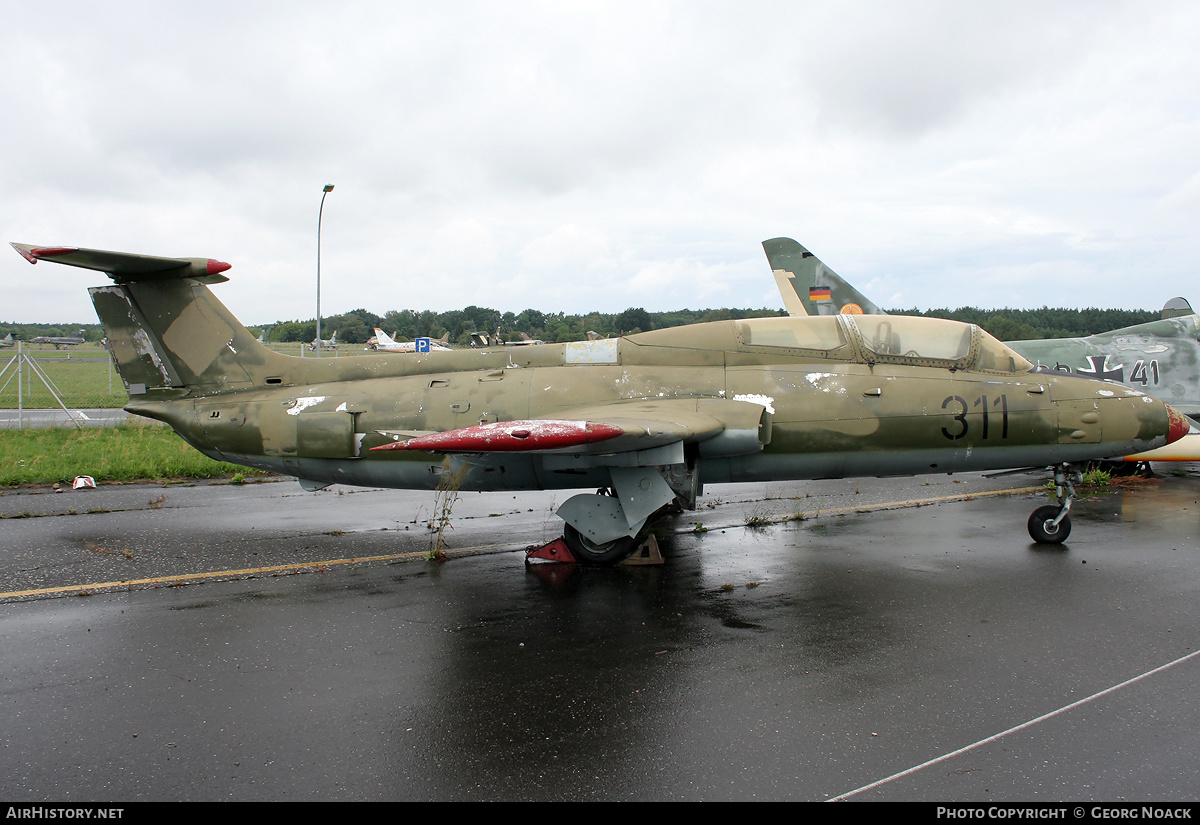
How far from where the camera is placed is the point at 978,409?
7273 millimetres

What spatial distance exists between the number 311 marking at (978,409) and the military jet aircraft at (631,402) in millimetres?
14

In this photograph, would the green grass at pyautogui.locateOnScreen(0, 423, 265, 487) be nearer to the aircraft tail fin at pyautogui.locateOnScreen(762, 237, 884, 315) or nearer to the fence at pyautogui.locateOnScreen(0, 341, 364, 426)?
the fence at pyautogui.locateOnScreen(0, 341, 364, 426)

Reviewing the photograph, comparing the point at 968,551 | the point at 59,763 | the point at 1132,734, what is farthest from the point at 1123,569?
the point at 59,763

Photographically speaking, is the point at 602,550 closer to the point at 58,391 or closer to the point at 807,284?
the point at 807,284

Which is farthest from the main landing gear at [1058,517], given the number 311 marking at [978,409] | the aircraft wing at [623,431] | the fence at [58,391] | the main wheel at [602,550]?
the fence at [58,391]

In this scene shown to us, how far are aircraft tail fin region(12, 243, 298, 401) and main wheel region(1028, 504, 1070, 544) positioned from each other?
8.68 m

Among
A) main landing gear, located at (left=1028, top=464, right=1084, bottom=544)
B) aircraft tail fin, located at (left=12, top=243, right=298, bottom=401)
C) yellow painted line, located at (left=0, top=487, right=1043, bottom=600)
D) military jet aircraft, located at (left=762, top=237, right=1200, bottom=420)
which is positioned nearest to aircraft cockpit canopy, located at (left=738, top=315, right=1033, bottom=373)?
main landing gear, located at (left=1028, top=464, right=1084, bottom=544)

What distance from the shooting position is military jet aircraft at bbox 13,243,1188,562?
7.16 m

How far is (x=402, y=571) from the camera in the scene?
7.03 m

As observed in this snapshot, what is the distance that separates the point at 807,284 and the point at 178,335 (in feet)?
43.7

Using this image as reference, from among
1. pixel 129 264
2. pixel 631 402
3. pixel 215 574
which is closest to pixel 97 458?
pixel 129 264

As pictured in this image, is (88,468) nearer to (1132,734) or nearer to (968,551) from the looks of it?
(968,551)

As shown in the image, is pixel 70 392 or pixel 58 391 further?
pixel 70 392

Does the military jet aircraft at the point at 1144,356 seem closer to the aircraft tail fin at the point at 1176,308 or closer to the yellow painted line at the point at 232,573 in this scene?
the aircraft tail fin at the point at 1176,308
